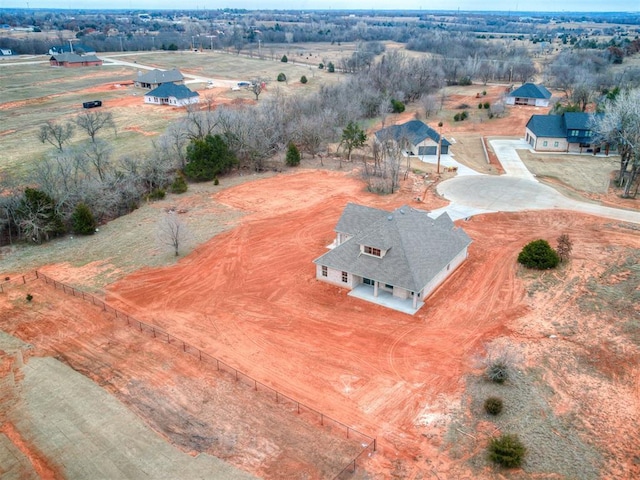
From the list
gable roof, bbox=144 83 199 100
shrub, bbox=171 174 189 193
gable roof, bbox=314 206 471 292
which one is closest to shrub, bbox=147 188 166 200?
shrub, bbox=171 174 189 193

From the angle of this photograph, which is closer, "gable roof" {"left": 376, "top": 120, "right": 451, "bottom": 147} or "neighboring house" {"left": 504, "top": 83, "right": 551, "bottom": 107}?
"gable roof" {"left": 376, "top": 120, "right": 451, "bottom": 147}

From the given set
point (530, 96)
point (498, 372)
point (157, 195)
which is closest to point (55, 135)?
point (157, 195)

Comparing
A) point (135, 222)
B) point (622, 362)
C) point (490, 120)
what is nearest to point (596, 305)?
point (622, 362)

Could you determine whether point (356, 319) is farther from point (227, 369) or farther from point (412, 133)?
point (412, 133)

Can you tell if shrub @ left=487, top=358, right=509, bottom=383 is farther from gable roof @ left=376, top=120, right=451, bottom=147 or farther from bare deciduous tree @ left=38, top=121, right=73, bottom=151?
bare deciduous tree @ left=38, top=121, right=73, bottom=151

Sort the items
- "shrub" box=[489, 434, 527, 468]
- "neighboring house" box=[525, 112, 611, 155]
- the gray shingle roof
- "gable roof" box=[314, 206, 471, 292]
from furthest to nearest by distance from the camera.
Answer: the gray shingle roof < "neighboring house" box=[525, 112, 611, 155] < "gable roof" box=[314, 206, 471, 292] < "shrub" box=[489, 434, 527, 468]
